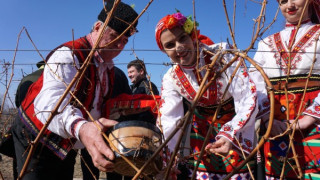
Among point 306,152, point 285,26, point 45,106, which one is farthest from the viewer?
point 285,26

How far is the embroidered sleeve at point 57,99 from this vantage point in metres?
1.28

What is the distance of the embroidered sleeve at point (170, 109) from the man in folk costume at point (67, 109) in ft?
1.41

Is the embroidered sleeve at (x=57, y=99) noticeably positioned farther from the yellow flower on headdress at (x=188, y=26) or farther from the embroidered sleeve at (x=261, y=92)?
the embroidered sleeve at (x=261, y=92)

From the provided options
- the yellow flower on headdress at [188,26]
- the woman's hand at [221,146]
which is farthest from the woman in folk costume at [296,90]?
the yellow flower on headdress at [188,26]

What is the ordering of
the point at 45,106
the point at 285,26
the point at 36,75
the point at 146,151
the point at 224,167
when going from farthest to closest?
the point at 36,75 → the point at 285,26 → the point at 224,167 → the point at 45,106 → the point at 146,151

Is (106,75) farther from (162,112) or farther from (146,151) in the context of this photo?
(146,151)

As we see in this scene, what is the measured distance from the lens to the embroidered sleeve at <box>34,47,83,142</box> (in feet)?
4.22

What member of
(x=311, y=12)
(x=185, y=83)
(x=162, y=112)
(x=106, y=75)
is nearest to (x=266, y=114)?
(x=185, y=83)

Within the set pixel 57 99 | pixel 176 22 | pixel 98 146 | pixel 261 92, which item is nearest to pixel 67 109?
pixel 57 99

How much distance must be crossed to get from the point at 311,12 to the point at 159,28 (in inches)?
40.2

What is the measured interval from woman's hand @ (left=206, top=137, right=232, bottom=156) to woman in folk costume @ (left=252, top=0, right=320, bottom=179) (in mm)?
310

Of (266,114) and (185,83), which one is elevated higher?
(185,83)

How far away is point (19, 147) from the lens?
5.90 feet

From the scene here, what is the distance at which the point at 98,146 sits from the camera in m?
1.02
